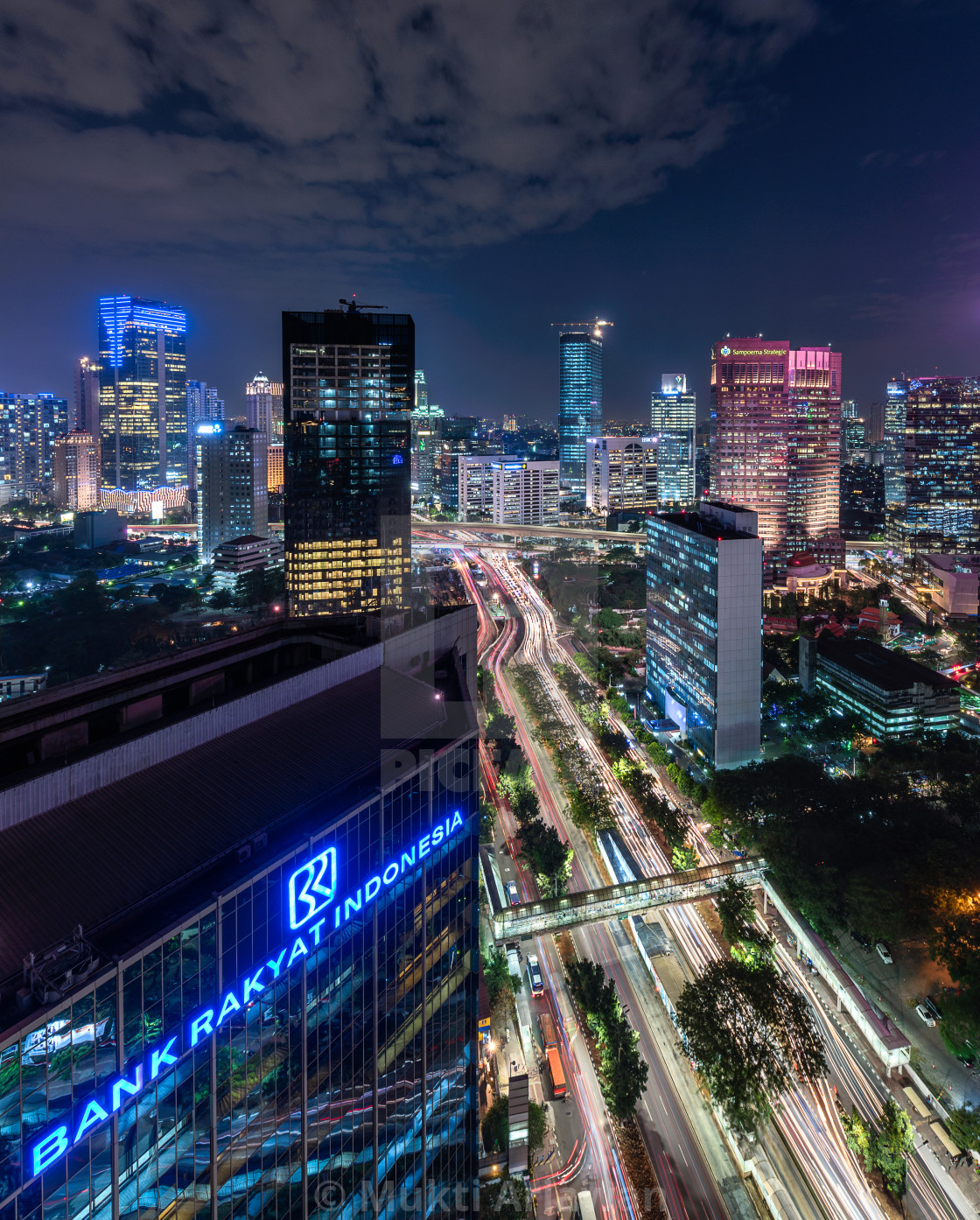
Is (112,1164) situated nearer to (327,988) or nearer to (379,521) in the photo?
(327,988)

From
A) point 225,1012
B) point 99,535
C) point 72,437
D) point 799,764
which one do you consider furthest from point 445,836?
point 72,437

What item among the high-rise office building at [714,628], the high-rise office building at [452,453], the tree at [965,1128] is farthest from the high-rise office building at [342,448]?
the high-rise office building at [452,453]

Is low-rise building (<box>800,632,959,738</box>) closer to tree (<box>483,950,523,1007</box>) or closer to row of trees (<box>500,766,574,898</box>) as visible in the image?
row of trees (<box>500,766,574,898</box>)

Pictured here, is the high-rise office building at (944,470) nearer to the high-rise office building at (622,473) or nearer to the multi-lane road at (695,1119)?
the high-rise office building at (622,473)

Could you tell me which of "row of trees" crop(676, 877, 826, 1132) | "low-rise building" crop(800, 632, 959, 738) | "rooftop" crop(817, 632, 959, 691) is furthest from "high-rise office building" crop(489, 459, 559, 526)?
"row of trees" crop(676, 877, 826, 1132)

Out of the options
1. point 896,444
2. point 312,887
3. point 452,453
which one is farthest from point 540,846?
point 896,444

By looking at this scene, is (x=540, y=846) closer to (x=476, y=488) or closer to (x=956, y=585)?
(x=956, y=585)
